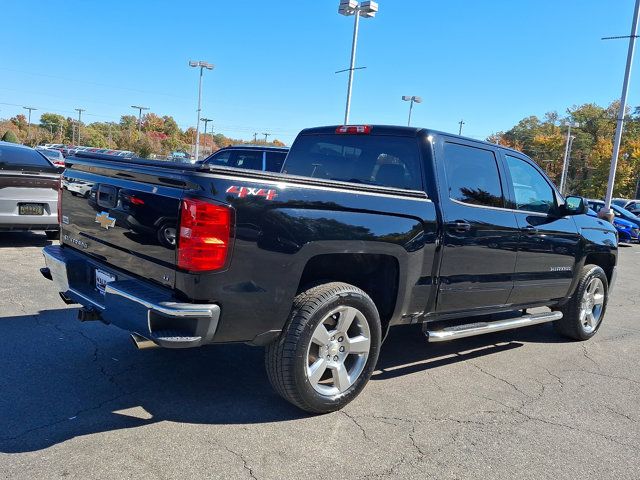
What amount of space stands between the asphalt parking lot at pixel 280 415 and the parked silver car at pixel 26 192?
325 cm

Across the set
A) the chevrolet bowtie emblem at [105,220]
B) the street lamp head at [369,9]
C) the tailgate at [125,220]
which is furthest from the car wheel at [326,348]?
the street lamp head at [369,9]

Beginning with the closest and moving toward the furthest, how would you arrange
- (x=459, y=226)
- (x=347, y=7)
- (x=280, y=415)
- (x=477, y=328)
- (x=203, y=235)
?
(x=203, y=235)
(x=280, y=415)
(x=459, y=226)
(x=477, y=328)
(x=347, y=7)

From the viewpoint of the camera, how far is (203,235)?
292 centimetres

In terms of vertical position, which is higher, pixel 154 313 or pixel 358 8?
pixel 358 8

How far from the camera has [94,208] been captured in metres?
3.77

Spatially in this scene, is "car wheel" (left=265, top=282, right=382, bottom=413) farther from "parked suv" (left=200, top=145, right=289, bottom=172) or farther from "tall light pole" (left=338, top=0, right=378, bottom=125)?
"tall light pole" (left=338, top=0, right=378, bottom=125)

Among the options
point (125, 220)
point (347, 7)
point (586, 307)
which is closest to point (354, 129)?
point (125, 220)

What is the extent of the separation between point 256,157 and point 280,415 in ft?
24.3

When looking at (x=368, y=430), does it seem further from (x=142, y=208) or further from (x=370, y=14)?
(x=370, y=14)

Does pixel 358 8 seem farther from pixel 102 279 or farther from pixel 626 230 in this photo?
pixel 102 279

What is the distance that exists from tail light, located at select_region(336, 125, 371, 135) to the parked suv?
5115 mm

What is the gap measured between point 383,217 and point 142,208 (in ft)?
Answer: 5.10

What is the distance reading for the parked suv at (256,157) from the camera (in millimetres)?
10102

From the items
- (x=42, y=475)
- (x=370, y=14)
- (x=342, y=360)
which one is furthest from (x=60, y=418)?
(x=370, y=14)
